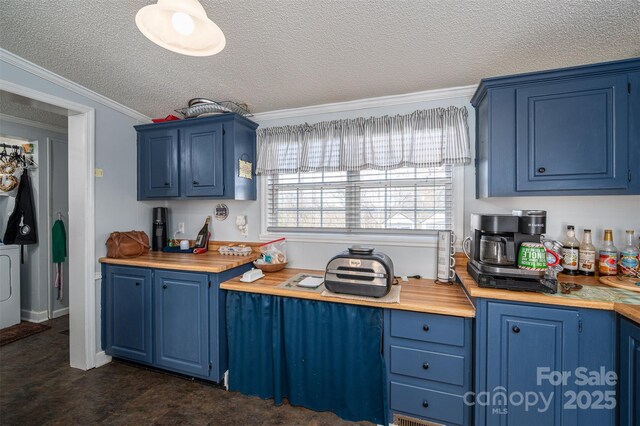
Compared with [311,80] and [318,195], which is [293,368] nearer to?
[318,195]

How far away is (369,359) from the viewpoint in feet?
5.54

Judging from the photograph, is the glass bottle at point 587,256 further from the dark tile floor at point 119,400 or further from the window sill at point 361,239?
the dark tile floor at point 119,400

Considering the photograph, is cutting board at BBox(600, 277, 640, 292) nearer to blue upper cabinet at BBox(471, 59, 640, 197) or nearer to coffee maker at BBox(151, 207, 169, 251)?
blue upper cabinet at BBox(471, 59, 640, 197)

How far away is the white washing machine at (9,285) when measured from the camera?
3.01 meters

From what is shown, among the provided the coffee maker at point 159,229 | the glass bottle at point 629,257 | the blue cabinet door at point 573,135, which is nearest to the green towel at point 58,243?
the coffee maker at point 159,229

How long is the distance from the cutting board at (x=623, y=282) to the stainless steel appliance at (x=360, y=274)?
1.24 meters

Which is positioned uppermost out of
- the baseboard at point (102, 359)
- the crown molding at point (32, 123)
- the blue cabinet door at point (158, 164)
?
the crown molding at point (32, 123)

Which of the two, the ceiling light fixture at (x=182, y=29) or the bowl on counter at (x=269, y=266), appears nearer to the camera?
the ceiling light fixture at (x=182, y=29)

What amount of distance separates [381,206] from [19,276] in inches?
170

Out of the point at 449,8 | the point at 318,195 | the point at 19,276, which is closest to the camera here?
the point at 449,8

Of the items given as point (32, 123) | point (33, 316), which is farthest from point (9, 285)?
point (32, 123)

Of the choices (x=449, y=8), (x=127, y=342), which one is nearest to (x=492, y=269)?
(x=449, y=8)

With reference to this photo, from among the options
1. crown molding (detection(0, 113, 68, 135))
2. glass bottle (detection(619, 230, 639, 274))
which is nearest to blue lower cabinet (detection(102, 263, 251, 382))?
crown molding (detection(0, 113, 68, 135))

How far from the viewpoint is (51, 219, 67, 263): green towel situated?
3.19 metres
